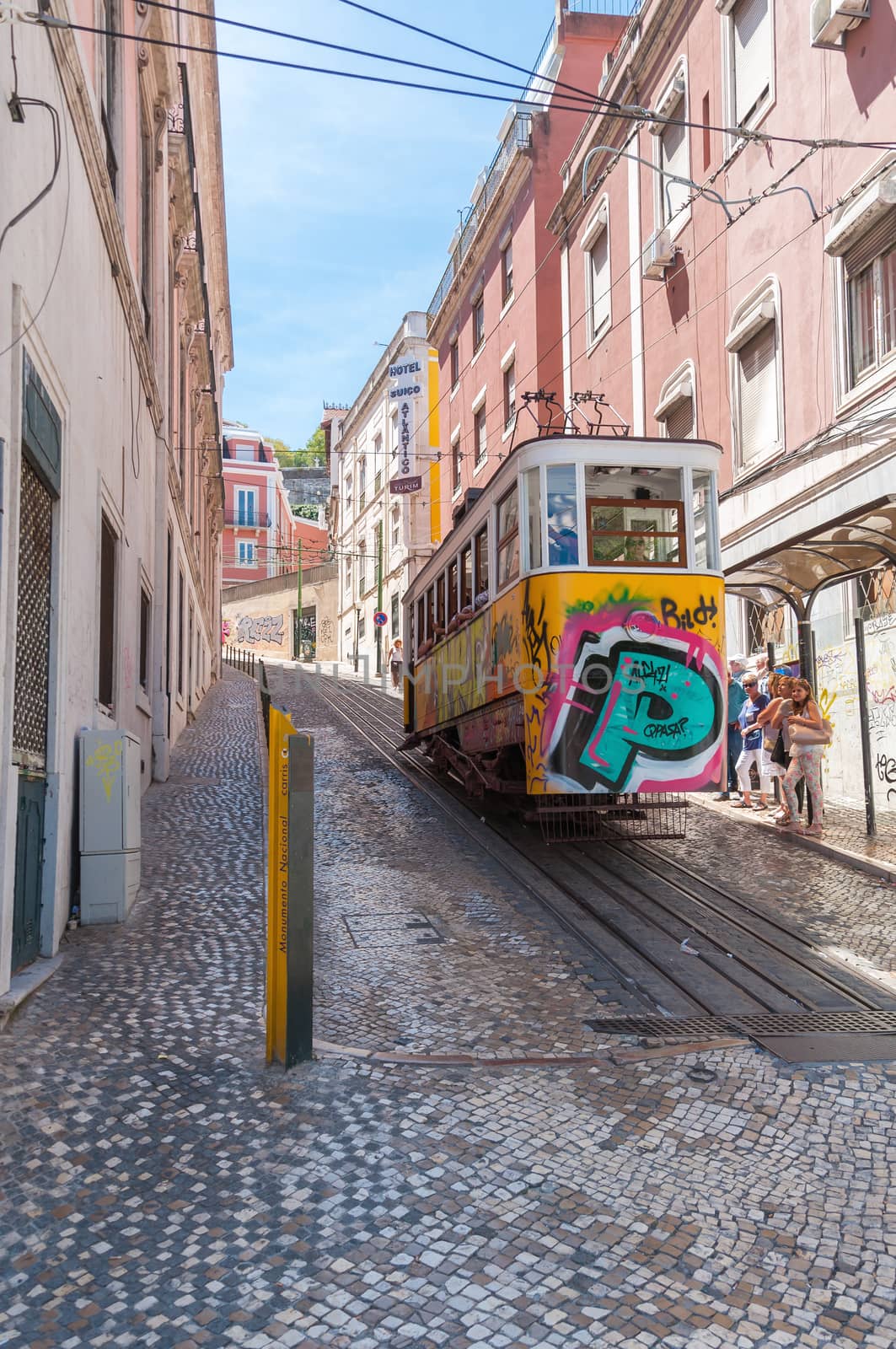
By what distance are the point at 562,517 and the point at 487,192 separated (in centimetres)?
2322

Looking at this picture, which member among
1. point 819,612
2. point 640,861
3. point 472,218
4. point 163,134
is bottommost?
point 640,861

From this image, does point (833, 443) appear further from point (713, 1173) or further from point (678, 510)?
point (713, 1173)

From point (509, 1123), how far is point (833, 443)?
9737mm

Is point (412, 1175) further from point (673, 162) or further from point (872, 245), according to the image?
point (673, 162)

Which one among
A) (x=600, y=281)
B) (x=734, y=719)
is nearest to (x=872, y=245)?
(x=734, y=719)

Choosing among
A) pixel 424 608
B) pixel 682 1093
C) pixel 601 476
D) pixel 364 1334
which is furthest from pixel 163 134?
pixel 364 1334

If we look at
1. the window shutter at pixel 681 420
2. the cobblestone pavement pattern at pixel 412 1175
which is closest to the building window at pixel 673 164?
the window shutter at pixel 681 420

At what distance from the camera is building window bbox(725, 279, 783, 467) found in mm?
14406

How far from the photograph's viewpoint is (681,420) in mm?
17609

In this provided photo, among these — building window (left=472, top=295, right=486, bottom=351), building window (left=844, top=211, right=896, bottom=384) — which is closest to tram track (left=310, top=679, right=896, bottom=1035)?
building window (left=844, top=211, right=896, bottom=384)

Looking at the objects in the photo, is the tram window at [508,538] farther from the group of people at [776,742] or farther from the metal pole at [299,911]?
the metal pole at [299,911]

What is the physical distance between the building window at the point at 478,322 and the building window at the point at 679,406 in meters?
13.1

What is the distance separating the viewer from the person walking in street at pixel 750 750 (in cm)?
1218

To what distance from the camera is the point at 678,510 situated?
9438 mm
